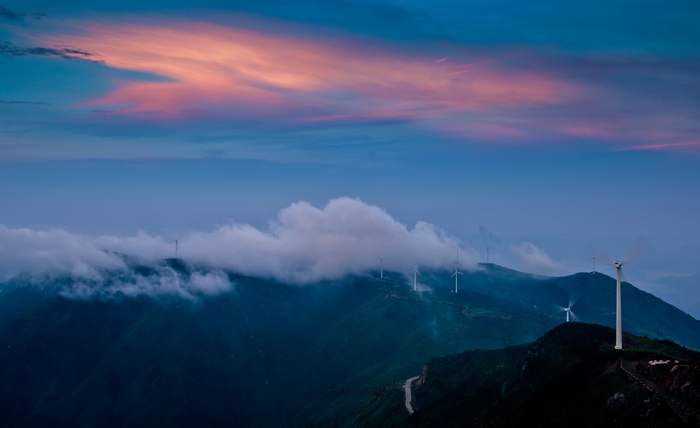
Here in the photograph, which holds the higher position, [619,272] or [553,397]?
[619,272]

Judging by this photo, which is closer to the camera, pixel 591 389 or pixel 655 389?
pixel 655 389

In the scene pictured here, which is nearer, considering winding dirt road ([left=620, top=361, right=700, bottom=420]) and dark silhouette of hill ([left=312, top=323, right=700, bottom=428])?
winding dirt road ([left=620, top=361, right=700, bottom=420])

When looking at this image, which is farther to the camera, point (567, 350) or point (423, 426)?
point (423, 426)

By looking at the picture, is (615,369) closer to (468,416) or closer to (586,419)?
(586,419)

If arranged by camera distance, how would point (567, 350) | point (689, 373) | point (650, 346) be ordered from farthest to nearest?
1. point (567, 350)
2. point (650, 346)
3. point (689, 373)

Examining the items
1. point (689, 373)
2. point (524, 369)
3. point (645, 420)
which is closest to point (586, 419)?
point (645, 420)

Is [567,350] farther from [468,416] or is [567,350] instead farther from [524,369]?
[468,416]

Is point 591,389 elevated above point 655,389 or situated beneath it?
situated beneath

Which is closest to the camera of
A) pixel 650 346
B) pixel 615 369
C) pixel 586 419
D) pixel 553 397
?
pixel 586 419

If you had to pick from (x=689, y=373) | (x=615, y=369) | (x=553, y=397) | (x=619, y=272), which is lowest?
(x=553, y=397)

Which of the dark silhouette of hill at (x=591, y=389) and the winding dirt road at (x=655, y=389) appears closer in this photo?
the winding dirt road at (x=655, y=389)
